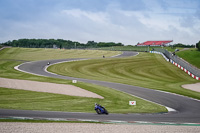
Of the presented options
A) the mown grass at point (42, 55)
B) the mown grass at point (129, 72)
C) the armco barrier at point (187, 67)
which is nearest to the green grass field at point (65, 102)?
the mown grass at point (129, 72)

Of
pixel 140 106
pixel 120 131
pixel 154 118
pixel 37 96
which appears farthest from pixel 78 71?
pixel 120 131

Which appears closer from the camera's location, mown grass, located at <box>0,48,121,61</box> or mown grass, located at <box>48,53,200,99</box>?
mown grass, located at <box>48,53,200,99</box>

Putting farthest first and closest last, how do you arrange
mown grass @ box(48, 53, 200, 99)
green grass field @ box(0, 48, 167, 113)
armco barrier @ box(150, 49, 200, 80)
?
armco barrier @ box(150, 49, 200, 80)
mown grass @ box(48, 53, 200, 99)
green grass field @ box(0, 48, 167, 113)

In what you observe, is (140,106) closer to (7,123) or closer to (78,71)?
(7,123)

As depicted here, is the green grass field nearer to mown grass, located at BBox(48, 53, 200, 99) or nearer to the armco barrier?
mown grass, located at BBox(48, 53, 200, 99)

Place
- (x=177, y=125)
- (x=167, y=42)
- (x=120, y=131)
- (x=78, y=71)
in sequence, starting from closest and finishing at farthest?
(x=120, y=131)
(x=177, y=125)
(x=78, y=71)
(x=167, y=42)

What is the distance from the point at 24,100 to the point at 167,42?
522 feet

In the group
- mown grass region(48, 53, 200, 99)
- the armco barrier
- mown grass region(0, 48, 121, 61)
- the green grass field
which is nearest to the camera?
the green grass field

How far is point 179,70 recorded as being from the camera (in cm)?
5778

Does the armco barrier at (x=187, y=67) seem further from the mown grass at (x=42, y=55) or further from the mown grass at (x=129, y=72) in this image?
the mown grass at (x=42, y=55)

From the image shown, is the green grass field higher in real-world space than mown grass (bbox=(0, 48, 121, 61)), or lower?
lower

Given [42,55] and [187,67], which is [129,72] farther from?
[42,55]

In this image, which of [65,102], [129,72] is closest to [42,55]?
[129,72]

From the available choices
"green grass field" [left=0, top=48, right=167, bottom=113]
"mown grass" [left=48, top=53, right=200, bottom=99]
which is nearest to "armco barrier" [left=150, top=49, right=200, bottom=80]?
"mown grass" [left=48, top=53, right=200, bottom=99]
